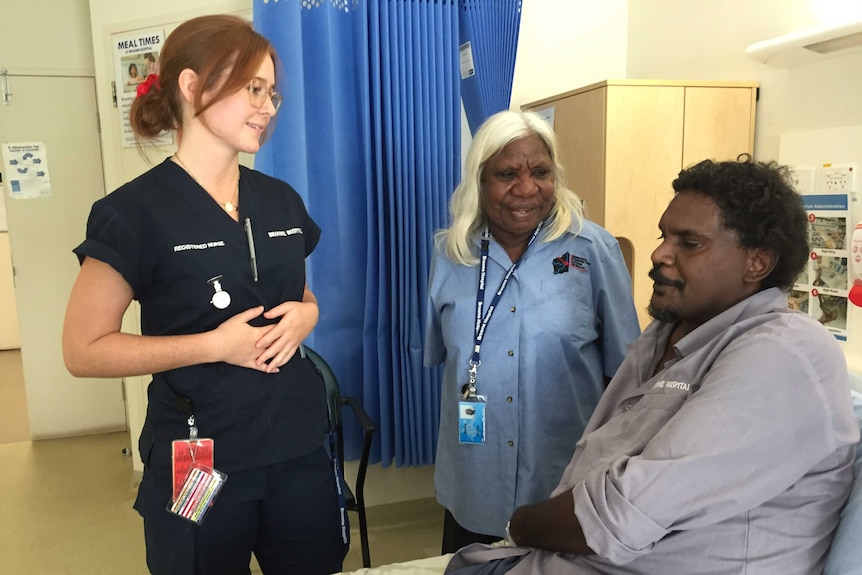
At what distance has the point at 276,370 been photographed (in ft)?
4.32

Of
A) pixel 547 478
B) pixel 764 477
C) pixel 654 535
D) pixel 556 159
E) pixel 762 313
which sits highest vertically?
pixel 556 159

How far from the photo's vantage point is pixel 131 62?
9.64 ft

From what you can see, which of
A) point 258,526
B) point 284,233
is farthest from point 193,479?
point 284,233

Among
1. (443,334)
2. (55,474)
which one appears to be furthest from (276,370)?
(55,474)

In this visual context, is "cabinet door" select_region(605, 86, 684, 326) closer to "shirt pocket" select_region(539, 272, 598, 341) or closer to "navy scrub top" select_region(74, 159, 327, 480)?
"shirt pocket" select_region(539, 272, 598, 341)

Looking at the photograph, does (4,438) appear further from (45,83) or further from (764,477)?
(764,477)

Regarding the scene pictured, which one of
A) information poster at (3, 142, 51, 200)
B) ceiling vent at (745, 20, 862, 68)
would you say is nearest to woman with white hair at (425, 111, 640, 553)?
ceiling vent at (745, 20, 862, 68)

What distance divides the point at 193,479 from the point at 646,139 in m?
1.82

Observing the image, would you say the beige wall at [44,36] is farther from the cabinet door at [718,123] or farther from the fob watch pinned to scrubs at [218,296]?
the cabinet door at [718,123]

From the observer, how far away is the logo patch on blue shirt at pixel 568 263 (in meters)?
1.63

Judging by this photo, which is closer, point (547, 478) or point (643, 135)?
point (547, 478)

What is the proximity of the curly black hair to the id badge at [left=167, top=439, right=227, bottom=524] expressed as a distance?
42.2 inches

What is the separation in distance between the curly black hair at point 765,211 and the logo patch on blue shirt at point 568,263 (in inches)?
19.2

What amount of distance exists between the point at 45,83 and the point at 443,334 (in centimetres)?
312
